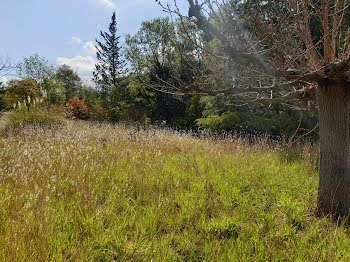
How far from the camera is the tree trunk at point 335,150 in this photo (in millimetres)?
2502

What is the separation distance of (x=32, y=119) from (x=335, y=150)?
11.3 meters

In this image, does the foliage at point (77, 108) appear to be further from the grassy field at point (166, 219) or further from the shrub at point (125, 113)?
the grassy field at point (166, 219)

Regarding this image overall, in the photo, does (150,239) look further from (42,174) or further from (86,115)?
(86,115)

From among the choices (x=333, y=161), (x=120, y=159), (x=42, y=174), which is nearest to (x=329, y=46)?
(x=333, y=161)

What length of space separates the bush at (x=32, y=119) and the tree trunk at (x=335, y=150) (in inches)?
396

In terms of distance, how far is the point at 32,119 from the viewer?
972cm

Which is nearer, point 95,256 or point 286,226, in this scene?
point 95,256

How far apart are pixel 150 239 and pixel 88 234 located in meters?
0.62

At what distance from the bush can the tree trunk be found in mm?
10070

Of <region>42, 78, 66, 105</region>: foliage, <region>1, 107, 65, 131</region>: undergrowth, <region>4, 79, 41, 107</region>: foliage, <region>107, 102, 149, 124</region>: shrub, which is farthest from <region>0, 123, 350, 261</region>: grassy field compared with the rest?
<region>42, 78, 66, 105</region>: foliage

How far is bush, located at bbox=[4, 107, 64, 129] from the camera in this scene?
30.8 ft

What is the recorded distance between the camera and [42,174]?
3.07m

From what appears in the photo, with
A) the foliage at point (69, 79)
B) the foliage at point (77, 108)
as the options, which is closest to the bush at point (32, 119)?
the foliage at point (77, 108)

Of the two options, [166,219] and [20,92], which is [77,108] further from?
[166,219]
